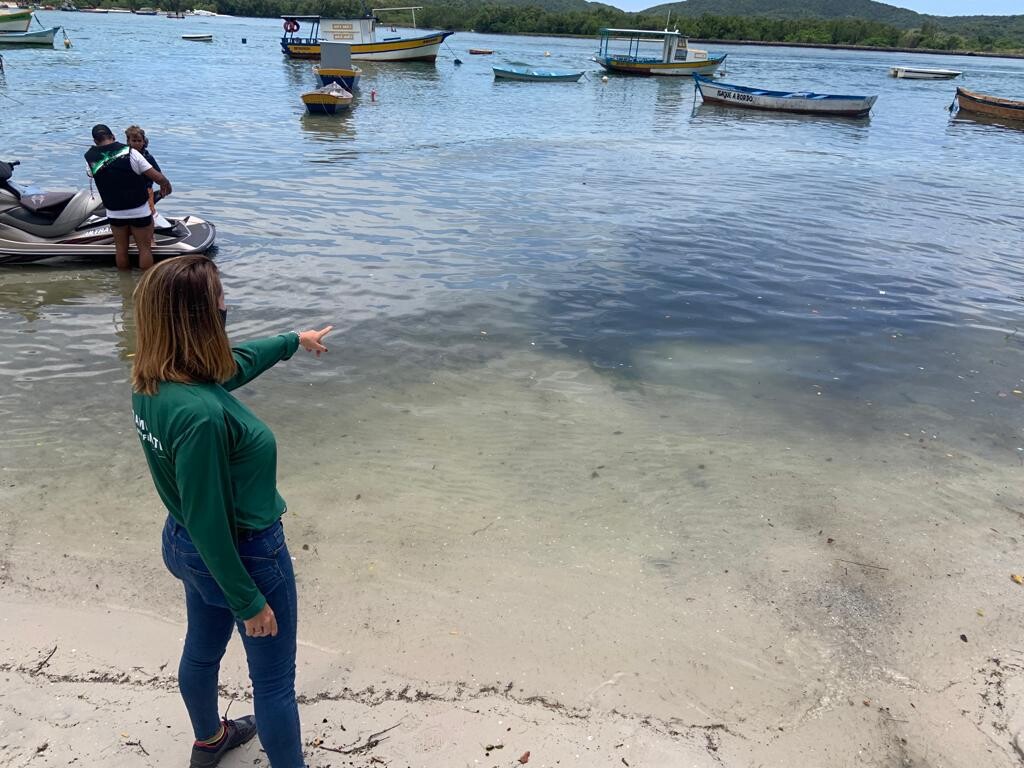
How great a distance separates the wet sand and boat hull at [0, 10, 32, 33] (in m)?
67.9

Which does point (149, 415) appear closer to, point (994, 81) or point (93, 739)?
point (93, 739)

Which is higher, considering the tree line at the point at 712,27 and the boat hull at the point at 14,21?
the tree line at the point at 712,27

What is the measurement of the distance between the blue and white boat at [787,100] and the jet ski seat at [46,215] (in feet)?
115

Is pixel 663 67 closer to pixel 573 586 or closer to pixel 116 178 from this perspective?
pixel 116 178

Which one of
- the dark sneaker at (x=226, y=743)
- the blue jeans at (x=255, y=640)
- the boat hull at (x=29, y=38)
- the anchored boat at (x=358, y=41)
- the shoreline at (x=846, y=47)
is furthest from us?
the shoreline at (x=846, y=47)

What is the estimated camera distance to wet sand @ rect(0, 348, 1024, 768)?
337cm

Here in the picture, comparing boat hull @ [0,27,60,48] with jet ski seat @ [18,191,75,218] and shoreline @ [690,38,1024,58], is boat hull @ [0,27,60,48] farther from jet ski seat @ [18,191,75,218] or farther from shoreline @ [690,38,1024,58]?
shoreline @ [690,38,1024,58]

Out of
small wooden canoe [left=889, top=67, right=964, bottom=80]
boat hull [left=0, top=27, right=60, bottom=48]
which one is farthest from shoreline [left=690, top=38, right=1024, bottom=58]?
boat hull [left=0, top=27, right=60, bottom=48]

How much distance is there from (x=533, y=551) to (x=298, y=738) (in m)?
2.29

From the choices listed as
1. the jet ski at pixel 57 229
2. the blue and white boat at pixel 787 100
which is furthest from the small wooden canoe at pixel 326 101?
the blue and white boat at pixel 787 100

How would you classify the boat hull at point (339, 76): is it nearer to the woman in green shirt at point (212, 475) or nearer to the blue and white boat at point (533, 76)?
the blue and white boat at point (533, 76)

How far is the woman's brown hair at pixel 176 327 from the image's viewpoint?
2137mm

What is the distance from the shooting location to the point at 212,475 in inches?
83.0

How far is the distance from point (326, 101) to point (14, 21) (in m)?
47.1
